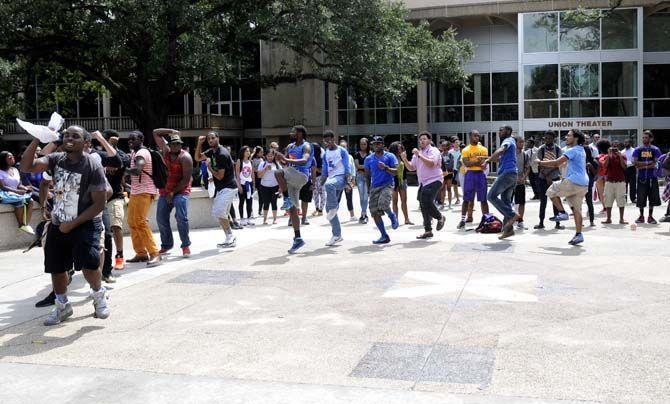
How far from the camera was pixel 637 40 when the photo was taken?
108 feet

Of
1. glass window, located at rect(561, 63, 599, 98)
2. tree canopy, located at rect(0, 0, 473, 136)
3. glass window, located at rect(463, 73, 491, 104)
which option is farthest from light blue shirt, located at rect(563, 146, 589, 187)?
glass window, located at rect(463, 73, 491, 104)

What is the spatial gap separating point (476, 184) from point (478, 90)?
2536 cm

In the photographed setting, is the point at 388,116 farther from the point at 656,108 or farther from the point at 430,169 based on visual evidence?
the point at 430,169

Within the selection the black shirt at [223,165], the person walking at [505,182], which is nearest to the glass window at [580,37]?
the person walking at [505,182]

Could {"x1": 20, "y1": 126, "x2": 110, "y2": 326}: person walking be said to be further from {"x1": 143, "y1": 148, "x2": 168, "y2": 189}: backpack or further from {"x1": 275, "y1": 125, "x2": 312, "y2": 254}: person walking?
{"x1": 275, "y1": 125, "x2": 312, "y2": 254}: person walking

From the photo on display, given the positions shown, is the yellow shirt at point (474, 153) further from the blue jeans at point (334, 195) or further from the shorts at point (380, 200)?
the blue jeans at point (334, 195)

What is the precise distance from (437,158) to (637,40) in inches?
1007

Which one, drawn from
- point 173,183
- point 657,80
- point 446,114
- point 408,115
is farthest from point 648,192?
point 408,115

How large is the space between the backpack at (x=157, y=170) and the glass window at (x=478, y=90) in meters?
28.8

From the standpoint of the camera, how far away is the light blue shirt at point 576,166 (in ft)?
35.4

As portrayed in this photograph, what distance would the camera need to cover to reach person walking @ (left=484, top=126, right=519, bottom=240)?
11.4 meters

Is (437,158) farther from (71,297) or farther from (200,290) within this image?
(71,297)

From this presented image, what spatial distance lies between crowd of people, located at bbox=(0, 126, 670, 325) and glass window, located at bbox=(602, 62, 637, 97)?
1890cm

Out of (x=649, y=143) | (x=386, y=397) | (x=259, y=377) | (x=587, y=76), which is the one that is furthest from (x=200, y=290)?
(x=587, y=76)
